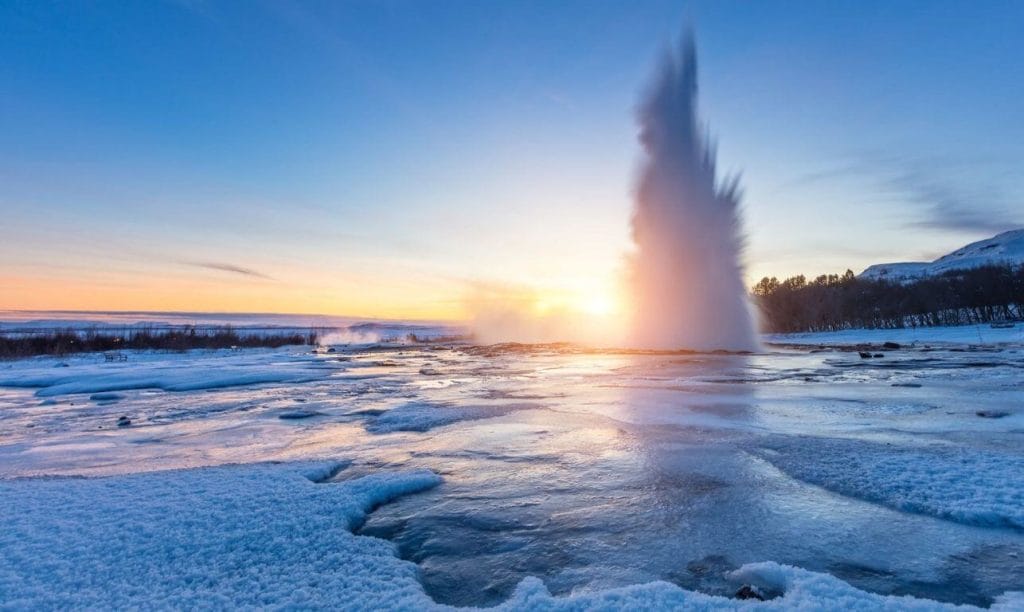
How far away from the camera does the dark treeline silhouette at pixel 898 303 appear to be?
61078mm

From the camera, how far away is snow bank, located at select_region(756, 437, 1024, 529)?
3.79m

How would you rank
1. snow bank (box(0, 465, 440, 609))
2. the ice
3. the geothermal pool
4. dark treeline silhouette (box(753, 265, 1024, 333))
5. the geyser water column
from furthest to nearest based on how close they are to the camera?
dark treeline silhouette (box(753, 265, 1024, 333)), the geyser water column, the ice, the geothermal pool, snow bank (box(0, 465, 440, 609))

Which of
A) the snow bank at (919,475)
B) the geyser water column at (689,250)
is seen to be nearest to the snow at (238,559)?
the snow bank at (919,475)

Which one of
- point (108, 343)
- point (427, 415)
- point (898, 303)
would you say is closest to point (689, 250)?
point (427, 415)

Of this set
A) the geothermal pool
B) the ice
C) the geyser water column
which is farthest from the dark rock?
the geyser water column

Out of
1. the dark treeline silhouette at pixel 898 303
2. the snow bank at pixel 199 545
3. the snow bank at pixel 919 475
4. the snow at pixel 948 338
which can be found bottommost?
the snow bank at pixel 199 545

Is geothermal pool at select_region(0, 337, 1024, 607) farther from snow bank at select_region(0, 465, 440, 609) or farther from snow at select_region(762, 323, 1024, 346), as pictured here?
snow at select_region(762, 323, 1024, 346)

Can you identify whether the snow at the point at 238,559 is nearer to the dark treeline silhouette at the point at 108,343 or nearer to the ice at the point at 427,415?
the ice at the point at 427,415

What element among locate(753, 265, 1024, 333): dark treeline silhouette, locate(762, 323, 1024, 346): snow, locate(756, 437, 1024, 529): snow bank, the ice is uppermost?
locate(753, 265, 1024, 333): dark treeline silhouette

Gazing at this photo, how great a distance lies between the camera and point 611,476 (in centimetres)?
496

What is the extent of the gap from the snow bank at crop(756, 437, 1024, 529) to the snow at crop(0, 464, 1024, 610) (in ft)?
4.70

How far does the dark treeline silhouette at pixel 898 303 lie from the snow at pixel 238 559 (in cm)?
7472

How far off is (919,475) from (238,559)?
214 inches

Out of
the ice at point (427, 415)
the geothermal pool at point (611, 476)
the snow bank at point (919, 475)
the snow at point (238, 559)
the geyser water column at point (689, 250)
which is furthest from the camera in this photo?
the geyser water column at point (689, 250)
